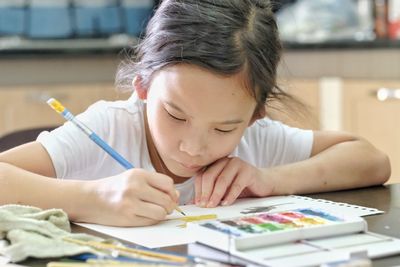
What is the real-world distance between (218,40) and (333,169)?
35 centimetres

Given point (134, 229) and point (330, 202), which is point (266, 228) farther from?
point (330, 202)

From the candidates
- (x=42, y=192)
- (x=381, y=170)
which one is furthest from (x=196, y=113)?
(x=381, y=170)

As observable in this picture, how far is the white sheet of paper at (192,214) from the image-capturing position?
1.03 meters

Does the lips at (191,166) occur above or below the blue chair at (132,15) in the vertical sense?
below

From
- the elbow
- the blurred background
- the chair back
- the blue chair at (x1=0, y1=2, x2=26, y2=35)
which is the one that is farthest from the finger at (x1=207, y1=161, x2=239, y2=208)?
the blue chair at (x1=0, y1=2, x2=26, y2=35)

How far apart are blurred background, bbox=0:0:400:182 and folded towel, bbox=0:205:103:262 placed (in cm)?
186

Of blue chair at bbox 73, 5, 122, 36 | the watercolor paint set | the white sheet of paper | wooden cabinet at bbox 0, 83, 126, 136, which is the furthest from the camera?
blue chair at bbox 73, 5, 122, 36

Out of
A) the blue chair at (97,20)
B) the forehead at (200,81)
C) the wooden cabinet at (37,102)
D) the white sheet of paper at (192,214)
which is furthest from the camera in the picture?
the blue chair at (97,20)

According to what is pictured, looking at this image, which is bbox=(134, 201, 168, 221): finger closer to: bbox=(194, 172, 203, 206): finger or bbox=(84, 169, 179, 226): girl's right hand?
bbox=(84, 169, 179, 226): girl's right hand

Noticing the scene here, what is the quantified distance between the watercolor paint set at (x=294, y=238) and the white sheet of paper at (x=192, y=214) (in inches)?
1.8

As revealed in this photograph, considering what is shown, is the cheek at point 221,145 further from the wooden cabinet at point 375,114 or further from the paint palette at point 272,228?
the wooden cabinet at point 375,114

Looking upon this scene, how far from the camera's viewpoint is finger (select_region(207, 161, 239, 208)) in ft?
4.17

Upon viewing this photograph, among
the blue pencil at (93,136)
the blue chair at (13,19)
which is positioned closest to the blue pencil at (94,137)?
the blue pencil at (93,136)

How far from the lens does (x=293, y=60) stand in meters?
3.34
